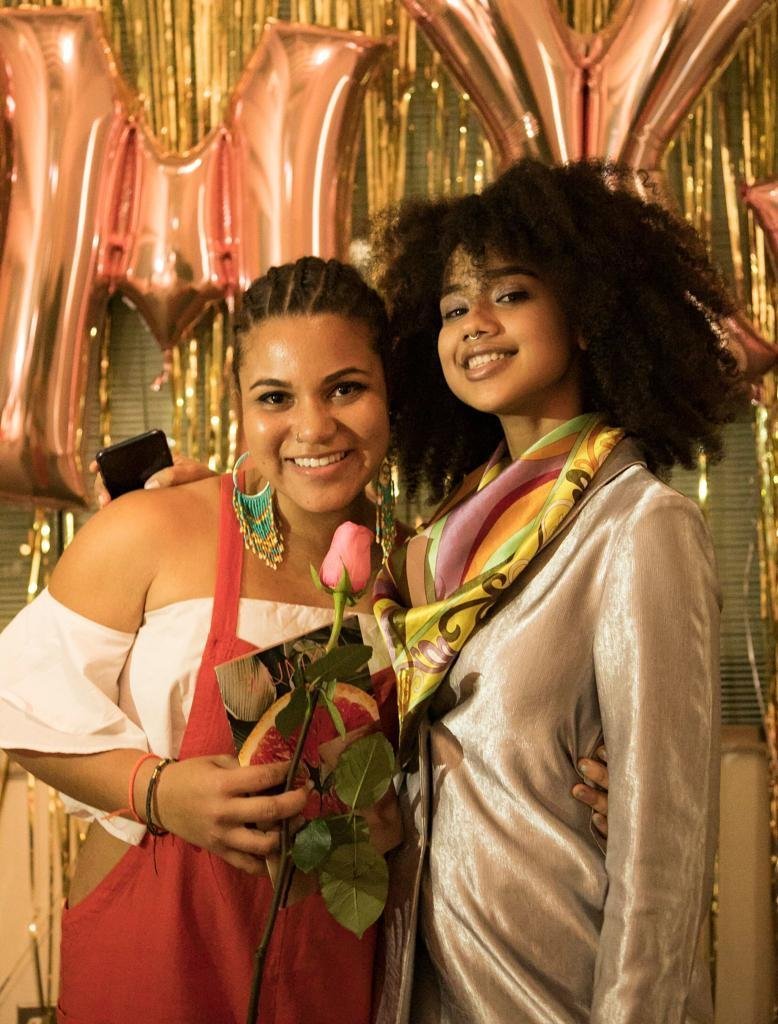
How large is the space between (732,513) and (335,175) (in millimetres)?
927

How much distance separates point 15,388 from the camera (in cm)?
183

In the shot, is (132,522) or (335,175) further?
A: (335,175)

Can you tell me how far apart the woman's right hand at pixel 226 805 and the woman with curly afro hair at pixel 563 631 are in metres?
0.15

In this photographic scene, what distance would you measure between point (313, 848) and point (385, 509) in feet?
1.78

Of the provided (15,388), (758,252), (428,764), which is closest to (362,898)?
(428,764)

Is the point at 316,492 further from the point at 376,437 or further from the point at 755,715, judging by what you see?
the point at 755,715

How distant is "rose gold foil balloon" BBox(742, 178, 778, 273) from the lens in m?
1.84

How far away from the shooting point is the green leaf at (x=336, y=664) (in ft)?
3.09

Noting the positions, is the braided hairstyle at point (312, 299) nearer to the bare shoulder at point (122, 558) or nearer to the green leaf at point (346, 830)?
the bare shoulder at point (122, 558)

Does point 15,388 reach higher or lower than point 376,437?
higher

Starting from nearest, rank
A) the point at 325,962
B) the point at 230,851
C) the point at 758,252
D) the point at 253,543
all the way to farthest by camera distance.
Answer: the point at 230,851 → the point at 325,962 → the point at 253,543 → the point at 758,252

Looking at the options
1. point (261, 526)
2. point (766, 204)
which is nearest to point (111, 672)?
point (261, 526)

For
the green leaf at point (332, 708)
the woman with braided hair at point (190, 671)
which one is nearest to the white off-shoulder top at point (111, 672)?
the woman with braided hair at point (190, 671)

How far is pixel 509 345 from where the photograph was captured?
1140 millimetres
